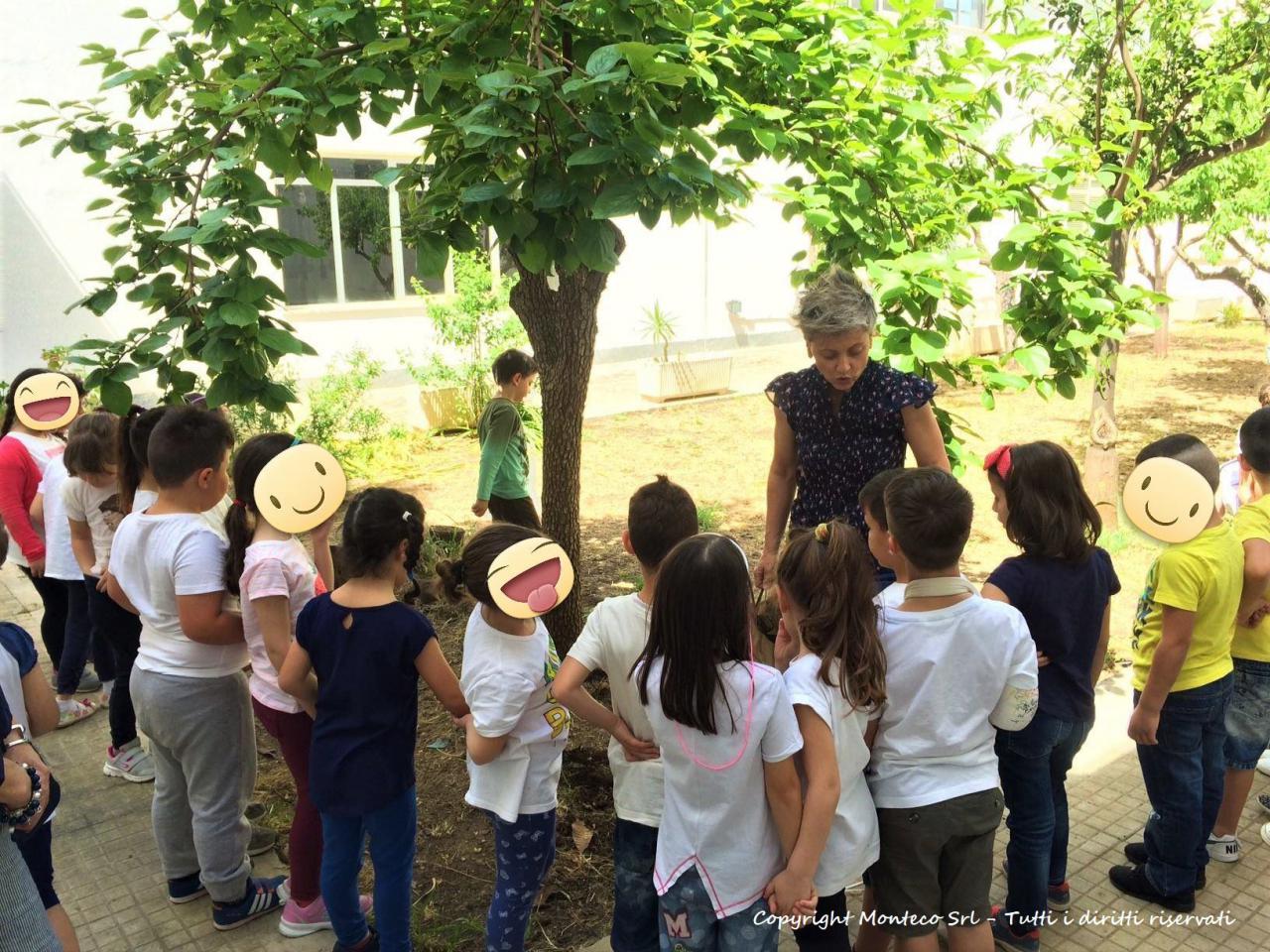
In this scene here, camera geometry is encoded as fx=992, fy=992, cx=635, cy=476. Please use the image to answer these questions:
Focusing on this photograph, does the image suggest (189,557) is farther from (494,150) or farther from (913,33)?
(913,33)

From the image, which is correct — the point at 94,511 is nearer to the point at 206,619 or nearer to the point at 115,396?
the point at 115,396

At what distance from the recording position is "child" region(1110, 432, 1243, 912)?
Answer: 281cm

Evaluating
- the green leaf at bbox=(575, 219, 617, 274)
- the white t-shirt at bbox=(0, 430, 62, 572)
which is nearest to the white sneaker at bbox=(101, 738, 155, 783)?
the white t-shirt at bbox=(0, 430, 62, 572)

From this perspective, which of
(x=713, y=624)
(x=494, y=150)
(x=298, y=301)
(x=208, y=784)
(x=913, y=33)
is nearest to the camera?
(x=713, y=624)

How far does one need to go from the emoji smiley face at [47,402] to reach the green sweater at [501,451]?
6.00 feet

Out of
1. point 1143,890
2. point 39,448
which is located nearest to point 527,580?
point 1143,890

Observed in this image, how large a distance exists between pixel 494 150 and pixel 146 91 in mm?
2027

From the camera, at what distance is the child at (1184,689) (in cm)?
281

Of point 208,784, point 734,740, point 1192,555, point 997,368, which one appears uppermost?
point 997,368

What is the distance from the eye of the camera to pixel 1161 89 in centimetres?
669

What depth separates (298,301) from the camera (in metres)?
11.6

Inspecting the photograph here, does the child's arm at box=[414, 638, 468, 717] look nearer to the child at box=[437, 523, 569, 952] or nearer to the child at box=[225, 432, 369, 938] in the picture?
the child at box=[437, 523, 569, 952]

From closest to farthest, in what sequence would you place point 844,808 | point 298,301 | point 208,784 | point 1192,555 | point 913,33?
point 844,808
point 1192,555
point 208,784
point 913,33
point 298,301

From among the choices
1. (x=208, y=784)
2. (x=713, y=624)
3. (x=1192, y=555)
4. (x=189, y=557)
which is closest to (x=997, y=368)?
(x=1192, y=555)
